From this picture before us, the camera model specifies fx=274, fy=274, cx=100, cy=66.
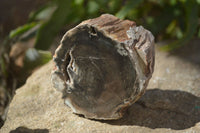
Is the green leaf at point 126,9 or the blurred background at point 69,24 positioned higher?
the green leaf at point 126,9

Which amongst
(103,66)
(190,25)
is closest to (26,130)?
(103,66)

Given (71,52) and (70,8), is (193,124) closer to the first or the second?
(71,52)

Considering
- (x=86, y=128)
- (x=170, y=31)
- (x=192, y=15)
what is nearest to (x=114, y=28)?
(x=86, y=128)

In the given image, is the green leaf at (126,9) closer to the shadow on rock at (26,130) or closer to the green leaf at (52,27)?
the green leaf at (52,27)

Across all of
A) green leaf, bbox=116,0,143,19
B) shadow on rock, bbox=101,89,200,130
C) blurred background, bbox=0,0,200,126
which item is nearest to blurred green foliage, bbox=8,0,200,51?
blurred background, bbox=0,0,200,126

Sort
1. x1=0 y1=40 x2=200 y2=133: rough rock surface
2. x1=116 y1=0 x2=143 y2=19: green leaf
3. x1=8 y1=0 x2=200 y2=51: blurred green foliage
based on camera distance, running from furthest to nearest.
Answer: x1=8 y1=0 x2=200 y2=51: blurred green foliage, x1=116 y1=0 x2=143 y2=19: green leaf, x1=0 y1=40 x2=200 y2=133: rough rock surface

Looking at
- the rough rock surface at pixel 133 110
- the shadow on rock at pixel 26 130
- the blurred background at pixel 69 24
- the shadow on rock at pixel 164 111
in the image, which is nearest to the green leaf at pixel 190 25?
the blurred background at pixel 69 24

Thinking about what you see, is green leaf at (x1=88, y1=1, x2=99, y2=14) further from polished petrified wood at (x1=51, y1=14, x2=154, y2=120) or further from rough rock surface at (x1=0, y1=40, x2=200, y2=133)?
polished petrified wood at (x1=51, y1=14, x2=154, y2=120)
